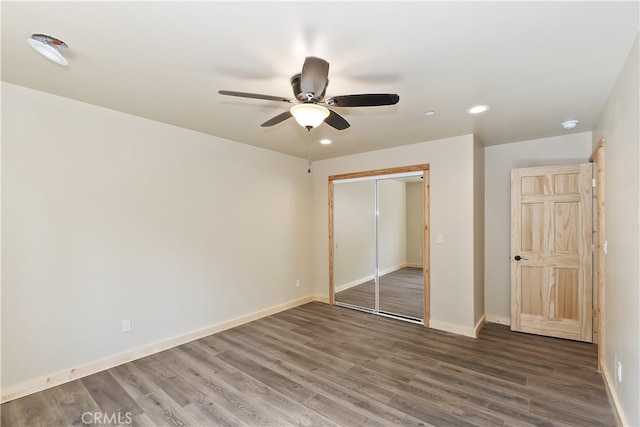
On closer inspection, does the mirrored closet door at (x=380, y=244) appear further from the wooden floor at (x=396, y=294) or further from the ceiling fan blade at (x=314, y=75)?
the ceiling fan blade at (x=314, y=75)

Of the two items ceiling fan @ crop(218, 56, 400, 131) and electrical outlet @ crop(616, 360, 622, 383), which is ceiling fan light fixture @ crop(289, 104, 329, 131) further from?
electrical outlet @ crop(616, 360, 622, 383)

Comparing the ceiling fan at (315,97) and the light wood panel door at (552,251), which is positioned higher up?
the ceiling fan at (315,97)

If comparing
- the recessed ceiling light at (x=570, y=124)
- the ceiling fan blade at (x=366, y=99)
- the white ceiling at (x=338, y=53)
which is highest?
the white ceiling at (x=338, y=53)

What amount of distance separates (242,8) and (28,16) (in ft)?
3.89

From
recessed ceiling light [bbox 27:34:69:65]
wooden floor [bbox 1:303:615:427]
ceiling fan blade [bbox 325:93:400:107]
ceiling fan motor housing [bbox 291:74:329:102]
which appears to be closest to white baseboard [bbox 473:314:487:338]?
wooden floor [bbox 1:303:615:427]

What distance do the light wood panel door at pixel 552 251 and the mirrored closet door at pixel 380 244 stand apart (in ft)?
4.03

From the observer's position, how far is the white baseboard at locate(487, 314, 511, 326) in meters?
4.14

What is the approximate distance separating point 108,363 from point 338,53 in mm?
3528

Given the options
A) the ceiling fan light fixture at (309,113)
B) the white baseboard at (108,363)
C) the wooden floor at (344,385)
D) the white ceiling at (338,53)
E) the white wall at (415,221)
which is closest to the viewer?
the white ceiling at (338,53)

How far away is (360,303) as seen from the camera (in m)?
4.97

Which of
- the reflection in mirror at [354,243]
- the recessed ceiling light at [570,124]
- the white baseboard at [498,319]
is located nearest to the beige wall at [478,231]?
the white baseboard at [498,319]

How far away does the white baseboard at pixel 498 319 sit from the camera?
414 cm

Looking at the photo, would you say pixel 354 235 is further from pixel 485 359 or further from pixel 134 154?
pixel 134 154

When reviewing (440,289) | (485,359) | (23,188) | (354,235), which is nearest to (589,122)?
(440,289)
